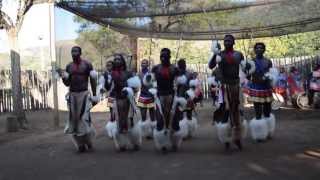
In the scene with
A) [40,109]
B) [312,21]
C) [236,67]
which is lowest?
[40,109]

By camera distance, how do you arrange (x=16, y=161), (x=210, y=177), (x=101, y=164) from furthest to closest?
(x=16, y=161)
(x=101, y=164)
(x=210, y=177)

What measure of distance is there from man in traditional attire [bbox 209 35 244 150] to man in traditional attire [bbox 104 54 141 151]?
1.62 metres

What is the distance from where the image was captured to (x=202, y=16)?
1862 cm

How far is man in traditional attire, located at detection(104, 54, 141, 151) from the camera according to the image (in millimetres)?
11508

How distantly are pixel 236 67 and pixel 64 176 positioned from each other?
12.2ft

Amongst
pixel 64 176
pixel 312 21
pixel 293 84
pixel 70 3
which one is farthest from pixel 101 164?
pixel 293 84

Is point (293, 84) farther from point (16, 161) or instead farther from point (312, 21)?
point (16, 161)

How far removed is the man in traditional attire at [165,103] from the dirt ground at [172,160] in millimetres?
329

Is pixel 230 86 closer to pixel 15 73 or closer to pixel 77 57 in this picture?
pixel 77 57

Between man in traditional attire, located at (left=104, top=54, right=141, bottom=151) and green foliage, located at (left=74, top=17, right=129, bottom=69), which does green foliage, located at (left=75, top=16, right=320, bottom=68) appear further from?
man in traditional attire, located at (left=104, top=54, right=141, bottom=151)

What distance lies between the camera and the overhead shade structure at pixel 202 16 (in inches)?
633

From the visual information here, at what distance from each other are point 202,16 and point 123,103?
25.4ft

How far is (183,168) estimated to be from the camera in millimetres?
9289

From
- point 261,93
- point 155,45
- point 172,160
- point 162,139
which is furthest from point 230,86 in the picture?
point 155,45
